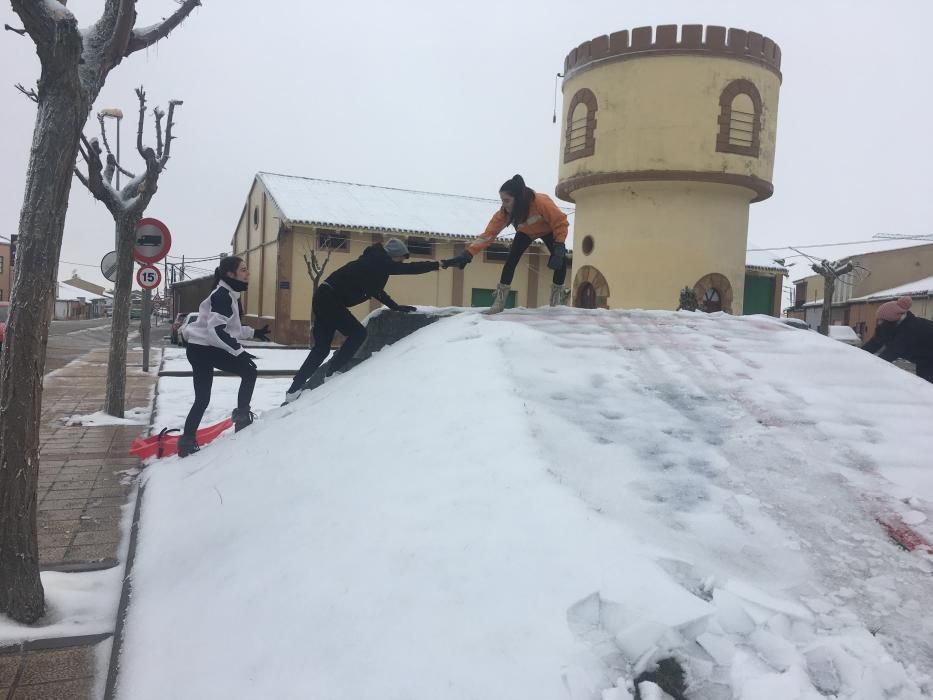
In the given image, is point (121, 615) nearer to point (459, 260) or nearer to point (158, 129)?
point (459, 260)

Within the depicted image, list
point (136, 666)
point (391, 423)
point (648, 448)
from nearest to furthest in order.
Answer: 1. point (136, 666)
2. point (648, 448)
3. point (391, 423)

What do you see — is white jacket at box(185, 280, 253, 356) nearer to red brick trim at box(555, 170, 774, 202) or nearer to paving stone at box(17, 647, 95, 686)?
paving stone at box(17, 647, 95, 686)

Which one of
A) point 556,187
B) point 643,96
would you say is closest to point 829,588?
point 643,96

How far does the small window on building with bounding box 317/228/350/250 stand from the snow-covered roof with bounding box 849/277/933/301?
931 inches

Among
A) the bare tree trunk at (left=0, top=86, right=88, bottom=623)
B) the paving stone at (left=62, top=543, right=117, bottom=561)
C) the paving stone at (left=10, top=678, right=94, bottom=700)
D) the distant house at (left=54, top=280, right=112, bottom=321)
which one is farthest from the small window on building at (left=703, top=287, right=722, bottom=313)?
the distant house at (left=54, top=280, right=112, bottom=321)

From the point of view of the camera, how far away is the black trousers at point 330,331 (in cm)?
547

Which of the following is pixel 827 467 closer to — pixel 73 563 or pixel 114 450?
pixel 73 563

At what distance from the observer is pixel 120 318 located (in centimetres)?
754

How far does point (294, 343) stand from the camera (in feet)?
74.0

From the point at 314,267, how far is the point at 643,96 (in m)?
12.0

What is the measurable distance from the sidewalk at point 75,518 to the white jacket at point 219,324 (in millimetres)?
1173

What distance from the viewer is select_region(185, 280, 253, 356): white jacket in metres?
4.84

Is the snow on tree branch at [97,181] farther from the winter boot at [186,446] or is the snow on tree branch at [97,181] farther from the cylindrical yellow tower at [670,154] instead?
the cylindrical yellow tower at [670,154]

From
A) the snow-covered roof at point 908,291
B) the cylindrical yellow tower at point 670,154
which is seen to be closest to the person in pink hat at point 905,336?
the cylindrical yellow tower at point 670,154
